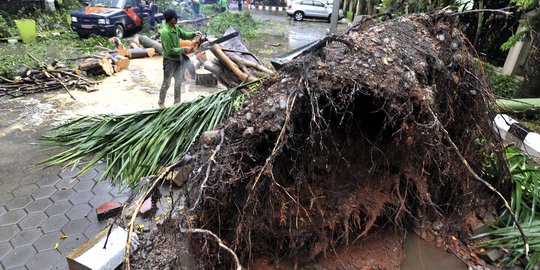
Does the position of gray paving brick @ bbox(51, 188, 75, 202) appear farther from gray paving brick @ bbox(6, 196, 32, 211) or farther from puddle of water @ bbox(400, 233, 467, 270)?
puddle of water @ bbox(400, 233, 467, 270)

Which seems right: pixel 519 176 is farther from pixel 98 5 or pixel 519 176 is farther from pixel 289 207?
pixel 98 5

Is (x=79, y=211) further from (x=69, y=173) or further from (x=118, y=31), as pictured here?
(x=118, y=31)

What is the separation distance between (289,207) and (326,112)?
0.86 metres

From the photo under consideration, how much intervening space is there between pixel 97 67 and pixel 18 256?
5.97 metres

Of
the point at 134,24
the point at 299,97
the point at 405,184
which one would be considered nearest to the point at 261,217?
the point at 299,97

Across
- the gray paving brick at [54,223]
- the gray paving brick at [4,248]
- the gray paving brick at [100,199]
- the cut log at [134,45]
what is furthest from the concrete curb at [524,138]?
the cut log at [134,45]

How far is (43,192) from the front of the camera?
4074 mm

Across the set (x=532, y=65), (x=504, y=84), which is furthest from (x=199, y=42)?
(x=504, y=84)

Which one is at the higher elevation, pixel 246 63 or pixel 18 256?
pixel 246 63

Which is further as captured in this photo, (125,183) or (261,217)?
(125,183)

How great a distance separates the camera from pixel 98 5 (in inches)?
469

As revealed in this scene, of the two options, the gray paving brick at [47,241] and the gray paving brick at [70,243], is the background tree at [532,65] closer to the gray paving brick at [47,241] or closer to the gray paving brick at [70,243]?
the gray paving brick at [70,243]

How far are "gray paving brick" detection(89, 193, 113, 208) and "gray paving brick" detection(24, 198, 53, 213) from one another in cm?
47

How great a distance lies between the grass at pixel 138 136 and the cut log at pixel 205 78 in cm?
259
